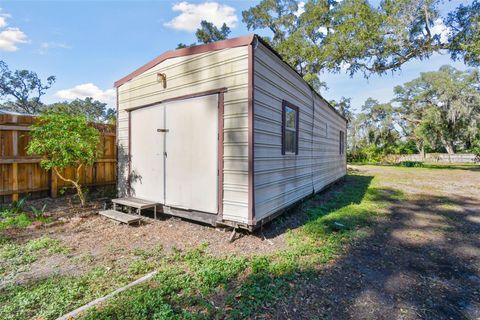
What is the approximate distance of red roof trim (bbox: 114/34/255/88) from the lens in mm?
3679

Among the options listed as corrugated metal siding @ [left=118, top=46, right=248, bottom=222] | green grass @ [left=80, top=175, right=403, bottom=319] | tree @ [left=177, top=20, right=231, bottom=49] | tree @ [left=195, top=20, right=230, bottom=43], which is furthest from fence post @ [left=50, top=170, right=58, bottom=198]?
tree @ [left=195, top=20, right=230, bottom=43]

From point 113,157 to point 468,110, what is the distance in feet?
82.5

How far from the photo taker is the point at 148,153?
→ 5184 mm

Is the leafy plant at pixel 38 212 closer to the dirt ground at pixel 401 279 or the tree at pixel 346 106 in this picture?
the dirt ground at pixel 401 279

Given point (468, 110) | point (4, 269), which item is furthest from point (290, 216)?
point (468, 110)

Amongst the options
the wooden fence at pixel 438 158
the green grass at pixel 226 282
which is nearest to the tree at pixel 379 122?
the wooden fence at pixel 438 158

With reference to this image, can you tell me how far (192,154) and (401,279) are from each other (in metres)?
3.46

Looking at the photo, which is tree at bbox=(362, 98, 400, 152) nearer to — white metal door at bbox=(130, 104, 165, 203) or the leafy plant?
white metal door at bbox=(130, 104, 165, 203)

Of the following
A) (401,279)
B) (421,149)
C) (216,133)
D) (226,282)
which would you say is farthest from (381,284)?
(421,149)

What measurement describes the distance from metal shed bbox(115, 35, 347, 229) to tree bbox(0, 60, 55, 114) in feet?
136

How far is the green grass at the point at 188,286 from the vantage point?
207 cm

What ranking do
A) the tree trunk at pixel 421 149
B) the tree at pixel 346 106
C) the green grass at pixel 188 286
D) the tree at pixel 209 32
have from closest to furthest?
1. the green grass at pixel 188 286
2. the tree at pixel 209 32
3. the tree at pixel 346 106
4. the tree trunk at pixel 421 149

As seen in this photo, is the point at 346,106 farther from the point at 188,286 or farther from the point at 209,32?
the point at 188,286

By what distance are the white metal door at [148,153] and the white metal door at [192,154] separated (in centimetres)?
21
